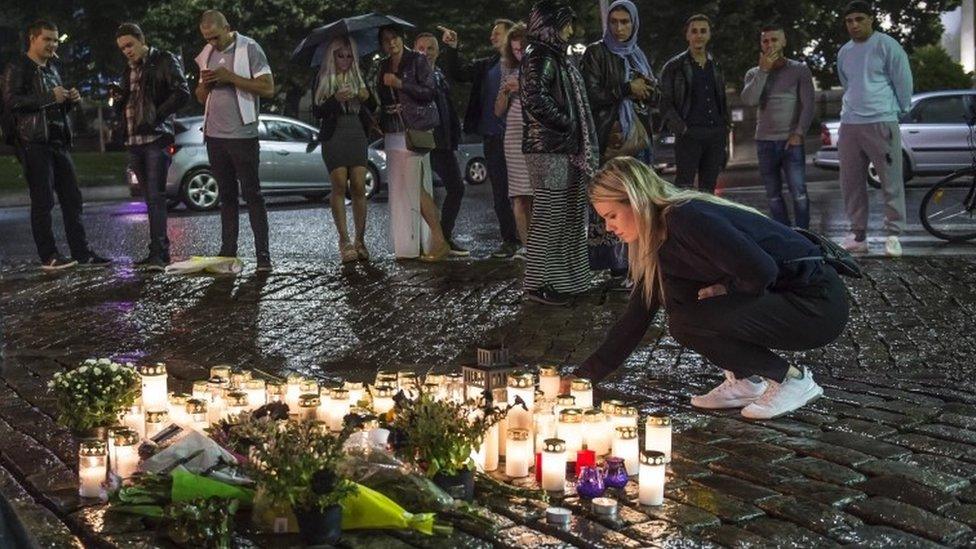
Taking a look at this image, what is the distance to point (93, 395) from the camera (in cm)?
550

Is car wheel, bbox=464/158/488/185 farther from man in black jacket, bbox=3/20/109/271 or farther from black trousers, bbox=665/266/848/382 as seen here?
black trousers, bbox=665/266/848/382

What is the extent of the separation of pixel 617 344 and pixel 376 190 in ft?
50.8

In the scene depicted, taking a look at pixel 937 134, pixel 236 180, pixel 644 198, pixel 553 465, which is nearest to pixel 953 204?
pixel 236 180

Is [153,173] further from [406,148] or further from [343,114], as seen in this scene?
[406,148]

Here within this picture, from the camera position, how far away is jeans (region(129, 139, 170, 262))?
38.2ft

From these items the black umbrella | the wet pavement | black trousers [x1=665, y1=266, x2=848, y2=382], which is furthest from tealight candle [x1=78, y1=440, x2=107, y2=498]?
the black umbrella

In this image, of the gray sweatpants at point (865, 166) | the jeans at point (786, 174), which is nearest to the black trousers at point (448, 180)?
the jeans at point (786, 174)

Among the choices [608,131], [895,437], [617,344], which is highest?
[608,131]

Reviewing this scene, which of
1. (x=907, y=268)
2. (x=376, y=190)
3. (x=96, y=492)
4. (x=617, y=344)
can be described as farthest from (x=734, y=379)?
(x=376, y=190)

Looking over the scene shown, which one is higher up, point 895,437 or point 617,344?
point 617,344

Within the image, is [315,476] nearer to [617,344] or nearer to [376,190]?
[617,344]

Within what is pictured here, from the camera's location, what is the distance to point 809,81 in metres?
11.7

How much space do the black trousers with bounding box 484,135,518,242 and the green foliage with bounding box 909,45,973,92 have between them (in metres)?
20.6

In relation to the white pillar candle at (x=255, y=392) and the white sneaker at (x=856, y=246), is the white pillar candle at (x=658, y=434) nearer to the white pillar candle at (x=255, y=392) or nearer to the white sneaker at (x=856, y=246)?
the white pillar candle at (x=255, y=392)
